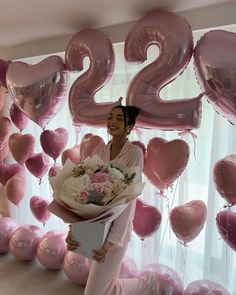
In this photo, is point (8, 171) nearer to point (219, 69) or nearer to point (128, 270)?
point (128, 270)

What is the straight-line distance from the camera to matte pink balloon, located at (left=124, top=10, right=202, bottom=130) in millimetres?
1724

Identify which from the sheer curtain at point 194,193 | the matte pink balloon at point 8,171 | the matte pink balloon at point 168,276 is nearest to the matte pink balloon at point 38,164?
the matte pink balloon at point 8,171

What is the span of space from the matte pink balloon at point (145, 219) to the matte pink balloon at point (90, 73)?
0.59 metres

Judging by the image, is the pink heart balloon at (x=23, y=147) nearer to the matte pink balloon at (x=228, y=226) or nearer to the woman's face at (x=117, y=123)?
the woman's face at (x=117, y=123)

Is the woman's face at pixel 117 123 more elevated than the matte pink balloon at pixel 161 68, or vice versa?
the matte pink balloon at pixel 161 68

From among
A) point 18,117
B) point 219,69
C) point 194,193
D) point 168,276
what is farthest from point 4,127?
point 219,69

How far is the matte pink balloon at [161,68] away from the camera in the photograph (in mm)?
1724

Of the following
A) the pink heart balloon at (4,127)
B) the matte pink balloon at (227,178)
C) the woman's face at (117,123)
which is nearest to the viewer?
the matte pink balloon at (227,178)

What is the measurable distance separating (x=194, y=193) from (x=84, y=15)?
1.37 m

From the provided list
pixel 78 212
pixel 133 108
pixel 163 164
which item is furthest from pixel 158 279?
pixel 133 108

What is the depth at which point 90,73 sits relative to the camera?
2.03 metres

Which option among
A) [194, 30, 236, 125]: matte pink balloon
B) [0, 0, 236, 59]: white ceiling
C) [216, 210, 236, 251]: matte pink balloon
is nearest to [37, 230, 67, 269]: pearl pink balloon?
[216, 210, 236, 251]: matte pink balloon

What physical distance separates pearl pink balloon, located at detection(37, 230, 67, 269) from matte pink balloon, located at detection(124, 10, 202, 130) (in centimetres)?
123

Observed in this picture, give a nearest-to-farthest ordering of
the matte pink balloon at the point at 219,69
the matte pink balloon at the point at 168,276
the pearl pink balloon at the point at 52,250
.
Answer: the matte pink balloon at the point at 219,69 → the matte pink balloon at the point at 168,276 → the pearl pink balloon at the point at 52,250
